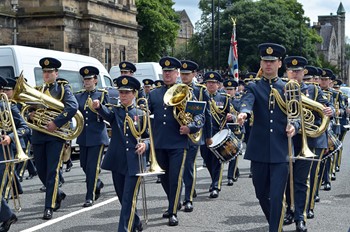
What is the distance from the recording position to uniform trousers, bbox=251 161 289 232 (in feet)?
26.6

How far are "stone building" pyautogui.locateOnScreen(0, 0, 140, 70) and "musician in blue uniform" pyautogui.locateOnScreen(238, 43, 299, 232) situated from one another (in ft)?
91.5

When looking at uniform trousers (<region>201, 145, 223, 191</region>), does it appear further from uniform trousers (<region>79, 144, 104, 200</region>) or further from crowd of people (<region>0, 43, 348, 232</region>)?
uniform trousers (<region>79, 144, 104, 200</region>)

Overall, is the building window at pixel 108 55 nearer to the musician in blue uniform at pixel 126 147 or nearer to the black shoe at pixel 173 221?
the black shoe at pixel 173 221

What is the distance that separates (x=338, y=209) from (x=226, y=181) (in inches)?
148

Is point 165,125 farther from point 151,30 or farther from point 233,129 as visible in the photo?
point 151,30

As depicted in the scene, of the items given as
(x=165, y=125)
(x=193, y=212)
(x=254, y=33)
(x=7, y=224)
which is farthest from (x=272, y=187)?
(x=254, y=33)

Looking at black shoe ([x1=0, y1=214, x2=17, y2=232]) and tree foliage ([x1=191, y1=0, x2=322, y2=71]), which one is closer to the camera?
black shoe ([x1=0, y1=214, x2=17, y2=232])

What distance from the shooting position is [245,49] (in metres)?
71.6

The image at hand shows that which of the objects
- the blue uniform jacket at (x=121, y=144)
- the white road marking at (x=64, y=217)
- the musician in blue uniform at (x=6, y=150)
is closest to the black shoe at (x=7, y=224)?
the musician in blue uniform at (x=6, y=150)

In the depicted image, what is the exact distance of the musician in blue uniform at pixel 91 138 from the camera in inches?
446

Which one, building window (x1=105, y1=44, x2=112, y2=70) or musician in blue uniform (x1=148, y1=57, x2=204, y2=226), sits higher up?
building window (x1=105, y1=44, x2=112, y2=70)

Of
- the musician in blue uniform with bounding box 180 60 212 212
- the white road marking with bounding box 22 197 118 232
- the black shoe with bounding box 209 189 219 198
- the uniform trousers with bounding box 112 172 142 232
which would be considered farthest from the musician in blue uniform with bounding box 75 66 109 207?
the uniform trousers with bounding box 112 172 142 232

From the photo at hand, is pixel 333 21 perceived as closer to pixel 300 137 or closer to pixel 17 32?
pixel 17 32

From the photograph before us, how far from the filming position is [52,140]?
10.3 metres
